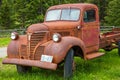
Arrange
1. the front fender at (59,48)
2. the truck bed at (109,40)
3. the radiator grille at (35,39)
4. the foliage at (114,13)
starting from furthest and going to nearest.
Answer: the foliage at (114,13) → the truck bed at (109,40) → the radiator grille at (35,39) → the front fender at (59,48)

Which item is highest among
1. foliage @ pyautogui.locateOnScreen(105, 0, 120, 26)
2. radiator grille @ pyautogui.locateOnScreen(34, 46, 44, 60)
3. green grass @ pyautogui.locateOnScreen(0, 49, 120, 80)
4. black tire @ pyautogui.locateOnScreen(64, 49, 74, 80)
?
radiator grille @ pyautogui.locateOnScreen(34, 46, 44, 60)

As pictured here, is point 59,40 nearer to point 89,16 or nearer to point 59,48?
point 59,48

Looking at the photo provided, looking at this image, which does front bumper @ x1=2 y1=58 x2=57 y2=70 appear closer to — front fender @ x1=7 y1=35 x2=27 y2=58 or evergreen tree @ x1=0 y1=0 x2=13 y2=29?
front fender @ x1=7 y1=35 x2=27 y2=58

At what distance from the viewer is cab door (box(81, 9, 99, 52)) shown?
11188 mm

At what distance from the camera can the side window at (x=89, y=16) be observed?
11393 millimetres

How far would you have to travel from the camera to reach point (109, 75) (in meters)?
10.2

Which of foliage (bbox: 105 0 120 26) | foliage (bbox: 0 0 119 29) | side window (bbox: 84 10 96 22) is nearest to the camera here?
side window (bbox: 84 10 96 22)

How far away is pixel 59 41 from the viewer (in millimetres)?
9336

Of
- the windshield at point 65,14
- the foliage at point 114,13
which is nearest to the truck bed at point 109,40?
the windshield at point 65,14

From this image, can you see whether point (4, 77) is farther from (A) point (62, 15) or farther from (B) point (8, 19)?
(B) point (8, 19)

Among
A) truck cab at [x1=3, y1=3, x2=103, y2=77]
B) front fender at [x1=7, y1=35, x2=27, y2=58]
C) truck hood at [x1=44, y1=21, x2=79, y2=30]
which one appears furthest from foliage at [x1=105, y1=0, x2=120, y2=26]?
front fender at [x1=7, y1=35, x2=27, y2=58]

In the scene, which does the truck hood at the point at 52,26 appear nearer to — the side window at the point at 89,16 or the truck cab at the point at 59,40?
the truck cab at the point at 59,40

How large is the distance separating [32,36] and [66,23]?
1.50m

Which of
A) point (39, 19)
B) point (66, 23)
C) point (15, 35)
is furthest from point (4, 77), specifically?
point (39, 19)
